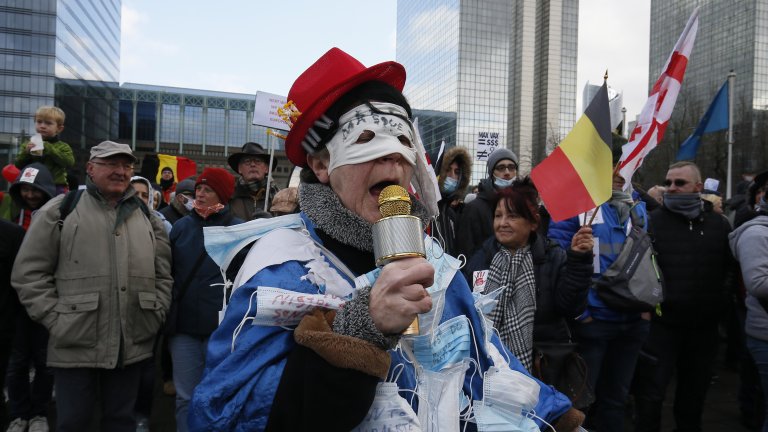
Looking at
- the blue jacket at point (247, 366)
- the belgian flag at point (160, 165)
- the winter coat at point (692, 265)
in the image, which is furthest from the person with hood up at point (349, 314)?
the belgian flag at point (160, 165)

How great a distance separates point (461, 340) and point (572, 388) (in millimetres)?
2215

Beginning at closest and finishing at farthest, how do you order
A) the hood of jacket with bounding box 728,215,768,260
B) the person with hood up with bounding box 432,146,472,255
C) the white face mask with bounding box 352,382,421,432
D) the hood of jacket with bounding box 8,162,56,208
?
the white face mask with bounding box 352,382,421,432 → the hood of jacket with bounding box 728,215,768,260 → the hood of jacket with bounding box 8,162,56,208 → the person with hood up with bounding box 432,146,472,255

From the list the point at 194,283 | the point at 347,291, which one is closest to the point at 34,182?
the point at 194,283

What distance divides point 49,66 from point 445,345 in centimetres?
7183

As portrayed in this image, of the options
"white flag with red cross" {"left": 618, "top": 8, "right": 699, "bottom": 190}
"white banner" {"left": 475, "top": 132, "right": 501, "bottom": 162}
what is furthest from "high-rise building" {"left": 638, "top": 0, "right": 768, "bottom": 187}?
"white flag with red cross" {"left": 618, "top": 8, "right": 699, "bottom": 190}

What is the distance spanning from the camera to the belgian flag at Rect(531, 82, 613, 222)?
333cm


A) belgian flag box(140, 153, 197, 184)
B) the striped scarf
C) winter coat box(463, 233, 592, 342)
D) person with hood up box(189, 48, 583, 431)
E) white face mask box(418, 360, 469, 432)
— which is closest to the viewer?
person with hood up box(189, 48, 583, 431)

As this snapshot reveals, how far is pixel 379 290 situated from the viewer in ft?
3.76

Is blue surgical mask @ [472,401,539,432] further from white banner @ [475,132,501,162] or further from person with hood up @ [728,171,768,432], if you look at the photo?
white banner @ [475,132,501,162]

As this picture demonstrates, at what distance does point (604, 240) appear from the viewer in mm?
4359

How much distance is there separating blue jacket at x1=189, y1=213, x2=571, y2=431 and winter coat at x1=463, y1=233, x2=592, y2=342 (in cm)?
240

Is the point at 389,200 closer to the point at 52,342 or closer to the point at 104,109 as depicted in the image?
the point at 52,342

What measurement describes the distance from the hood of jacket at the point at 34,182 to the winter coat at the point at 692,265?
18.1 feet

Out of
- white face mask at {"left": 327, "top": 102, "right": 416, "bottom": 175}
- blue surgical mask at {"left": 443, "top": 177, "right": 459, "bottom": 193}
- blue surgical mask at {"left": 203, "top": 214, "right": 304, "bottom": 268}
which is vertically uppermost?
blue surgical mask at {"left": 443, "top": 177, "right": 459, "bottom": 193}
